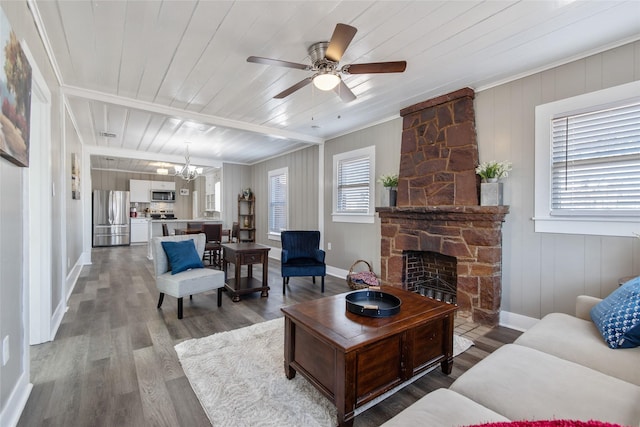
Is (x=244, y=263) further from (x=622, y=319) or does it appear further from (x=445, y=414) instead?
(x=622, y=319)

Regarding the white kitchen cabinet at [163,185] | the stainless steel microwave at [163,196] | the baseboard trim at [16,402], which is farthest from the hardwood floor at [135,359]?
the white kitchen cabinet at [163,185]

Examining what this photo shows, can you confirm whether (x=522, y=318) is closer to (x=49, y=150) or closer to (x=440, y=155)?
(x=440, y=155)

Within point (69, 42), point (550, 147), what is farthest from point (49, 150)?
point (550, 147)

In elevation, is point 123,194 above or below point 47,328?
above

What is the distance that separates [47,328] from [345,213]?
4.05 m

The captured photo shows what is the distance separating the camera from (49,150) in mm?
2740

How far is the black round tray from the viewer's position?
1.97 m

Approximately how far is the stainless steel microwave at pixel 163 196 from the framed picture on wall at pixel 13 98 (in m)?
9.39

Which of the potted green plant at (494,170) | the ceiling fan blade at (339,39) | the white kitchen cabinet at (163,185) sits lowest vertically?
the potted green plant at (494,170)

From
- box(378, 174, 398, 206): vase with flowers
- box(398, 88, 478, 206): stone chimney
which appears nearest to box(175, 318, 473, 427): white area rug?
box(398, 88, 478, 206): stone chimney

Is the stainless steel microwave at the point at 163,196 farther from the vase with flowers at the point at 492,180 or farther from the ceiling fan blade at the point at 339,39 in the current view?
the vase with flowers at the point at 492,180

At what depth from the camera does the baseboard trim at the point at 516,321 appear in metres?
2.98

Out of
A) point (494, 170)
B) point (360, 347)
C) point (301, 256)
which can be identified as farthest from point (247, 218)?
point (360, 347)

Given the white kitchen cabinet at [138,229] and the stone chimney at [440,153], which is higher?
the stone chimney at [440,153]
